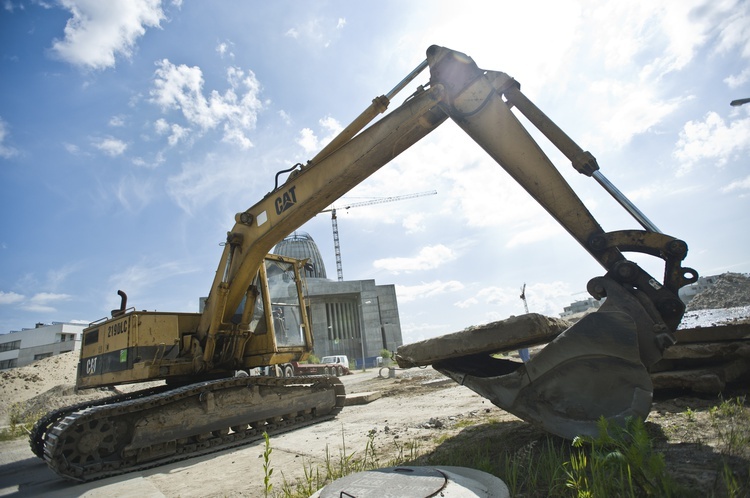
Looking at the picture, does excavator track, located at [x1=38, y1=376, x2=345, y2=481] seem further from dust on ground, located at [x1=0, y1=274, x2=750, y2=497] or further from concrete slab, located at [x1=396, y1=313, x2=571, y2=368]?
concrete slab, located at [x1=396, y1=313, x2=571, y2=368]

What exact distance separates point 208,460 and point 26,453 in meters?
5.38

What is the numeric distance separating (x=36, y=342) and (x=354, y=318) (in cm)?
4646

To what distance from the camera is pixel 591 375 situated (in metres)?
2.85

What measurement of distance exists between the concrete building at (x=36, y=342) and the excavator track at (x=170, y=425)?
61.0 metres

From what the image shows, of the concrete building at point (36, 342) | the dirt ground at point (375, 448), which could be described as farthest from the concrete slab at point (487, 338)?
the concrete building at point (36, 342)

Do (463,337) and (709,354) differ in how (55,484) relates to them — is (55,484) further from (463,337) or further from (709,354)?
(709,354)

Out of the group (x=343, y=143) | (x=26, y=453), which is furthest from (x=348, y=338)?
(x=343, y=143)

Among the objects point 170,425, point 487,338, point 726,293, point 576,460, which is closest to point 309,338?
point 170,425

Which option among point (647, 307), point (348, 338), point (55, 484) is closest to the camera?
point (647, 307)

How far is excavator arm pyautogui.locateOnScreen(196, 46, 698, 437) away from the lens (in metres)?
2.83

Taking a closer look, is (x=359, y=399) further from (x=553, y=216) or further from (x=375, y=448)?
(x=553, y=216)

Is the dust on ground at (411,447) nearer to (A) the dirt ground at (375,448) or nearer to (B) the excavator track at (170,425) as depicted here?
(A) the dirt ground at (375,448)

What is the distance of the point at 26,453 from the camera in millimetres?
7598

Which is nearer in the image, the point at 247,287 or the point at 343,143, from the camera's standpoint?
the point at 343,143
